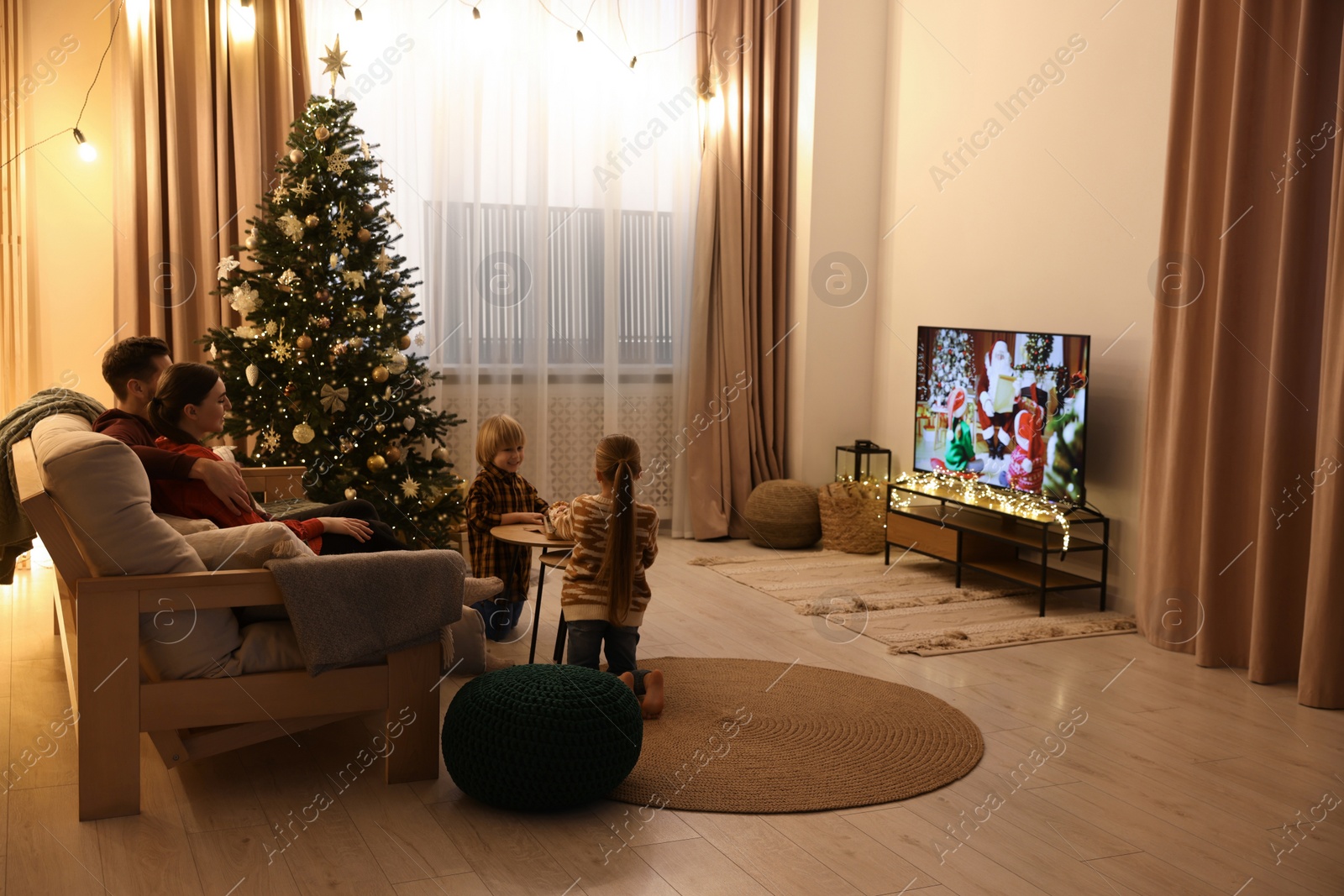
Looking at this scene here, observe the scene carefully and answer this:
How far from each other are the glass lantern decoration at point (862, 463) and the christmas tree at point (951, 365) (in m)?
0.70

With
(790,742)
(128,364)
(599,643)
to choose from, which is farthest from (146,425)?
(790,742)

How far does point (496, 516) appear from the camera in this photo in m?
4.12

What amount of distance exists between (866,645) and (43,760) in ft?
9.24

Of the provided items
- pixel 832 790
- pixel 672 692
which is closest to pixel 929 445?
pixel 672 692

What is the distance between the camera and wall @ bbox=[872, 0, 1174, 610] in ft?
15.8

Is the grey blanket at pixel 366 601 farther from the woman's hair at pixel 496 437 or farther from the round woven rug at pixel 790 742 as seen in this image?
the woman's hair at pixel 496 437

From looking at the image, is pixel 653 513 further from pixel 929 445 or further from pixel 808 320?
pixel 808 320

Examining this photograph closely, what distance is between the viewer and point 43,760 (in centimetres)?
313

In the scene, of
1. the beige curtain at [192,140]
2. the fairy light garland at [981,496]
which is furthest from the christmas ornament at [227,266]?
the fairy light garland at [981,496]

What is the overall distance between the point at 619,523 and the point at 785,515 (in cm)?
297

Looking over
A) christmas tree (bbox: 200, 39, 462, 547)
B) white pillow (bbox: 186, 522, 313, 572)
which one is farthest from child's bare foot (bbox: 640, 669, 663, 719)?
christmas tree (bbox: 200, 39, 462, 547)

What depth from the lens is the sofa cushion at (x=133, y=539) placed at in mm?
2648

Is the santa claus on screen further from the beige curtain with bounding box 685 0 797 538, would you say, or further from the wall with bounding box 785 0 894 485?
the beige curtain with bounding box 685 0 797 538

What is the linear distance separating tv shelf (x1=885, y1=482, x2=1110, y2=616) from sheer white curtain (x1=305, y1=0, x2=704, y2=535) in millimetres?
1542
